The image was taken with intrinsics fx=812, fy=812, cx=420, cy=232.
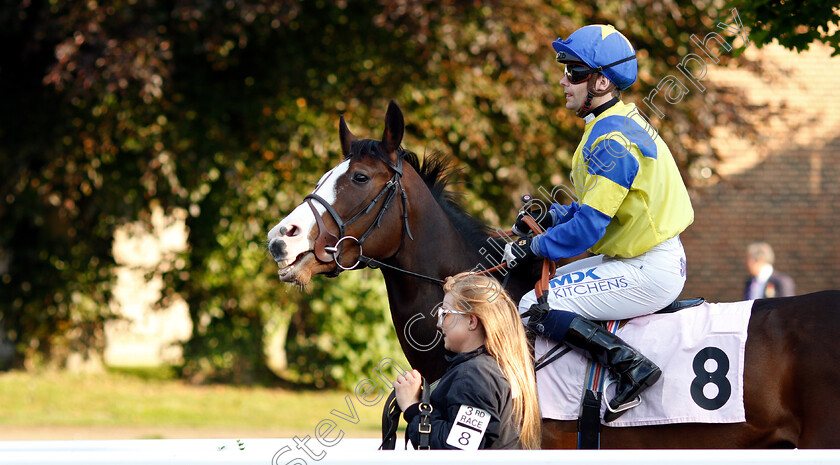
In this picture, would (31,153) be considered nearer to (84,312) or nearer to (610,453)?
(84,312)

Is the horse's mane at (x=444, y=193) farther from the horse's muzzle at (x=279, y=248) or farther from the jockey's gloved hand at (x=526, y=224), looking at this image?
the horse's muzzle at (x=279, y=248)

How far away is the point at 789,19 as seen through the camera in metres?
4.57

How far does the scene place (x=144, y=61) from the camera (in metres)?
8.42

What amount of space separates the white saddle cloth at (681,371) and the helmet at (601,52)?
997 mm

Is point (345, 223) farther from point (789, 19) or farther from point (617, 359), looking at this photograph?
point (789, 19)

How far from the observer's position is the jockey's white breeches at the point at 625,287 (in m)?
3.17

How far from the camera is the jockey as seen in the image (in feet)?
10.2

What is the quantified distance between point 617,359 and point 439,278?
814 millimetres

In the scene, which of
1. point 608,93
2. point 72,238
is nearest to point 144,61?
point 72,238

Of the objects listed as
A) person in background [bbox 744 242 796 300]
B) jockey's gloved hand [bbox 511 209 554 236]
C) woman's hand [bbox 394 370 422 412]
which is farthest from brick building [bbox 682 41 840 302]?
woman's hand [bbox 394 370 422 412]

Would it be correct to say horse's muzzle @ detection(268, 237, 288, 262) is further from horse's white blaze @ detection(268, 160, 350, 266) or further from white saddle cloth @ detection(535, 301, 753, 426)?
white saddle cloth @ detection(535, 301, 753, 426)

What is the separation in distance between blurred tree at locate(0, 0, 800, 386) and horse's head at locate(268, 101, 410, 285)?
5.25 m

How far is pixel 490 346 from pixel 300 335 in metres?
8.34

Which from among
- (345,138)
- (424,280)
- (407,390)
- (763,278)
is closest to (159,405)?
(763,278)
